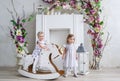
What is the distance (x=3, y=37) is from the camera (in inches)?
209

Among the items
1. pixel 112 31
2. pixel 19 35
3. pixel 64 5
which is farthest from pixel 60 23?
pixel 112 31

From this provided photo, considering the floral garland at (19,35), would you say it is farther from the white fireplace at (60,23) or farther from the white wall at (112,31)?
the white wall at (112,31)

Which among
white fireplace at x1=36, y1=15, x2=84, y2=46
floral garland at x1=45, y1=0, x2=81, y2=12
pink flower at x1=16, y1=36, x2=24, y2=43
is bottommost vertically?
pink flower at x1=16, y1=36, x2=24, y2=43

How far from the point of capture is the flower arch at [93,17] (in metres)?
4.87

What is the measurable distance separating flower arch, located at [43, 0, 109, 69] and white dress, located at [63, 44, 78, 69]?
855mm

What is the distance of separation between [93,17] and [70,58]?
1.08m

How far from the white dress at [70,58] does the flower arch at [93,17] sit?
86cm

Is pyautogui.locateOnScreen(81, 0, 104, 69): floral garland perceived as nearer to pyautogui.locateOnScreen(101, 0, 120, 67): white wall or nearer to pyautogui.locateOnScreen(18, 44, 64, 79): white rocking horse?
pyautogui.locateOnScreen(101, 0, 120, 67): white wall

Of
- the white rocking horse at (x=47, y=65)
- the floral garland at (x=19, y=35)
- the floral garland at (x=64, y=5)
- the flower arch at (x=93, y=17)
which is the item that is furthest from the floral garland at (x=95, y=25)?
the floral garland at (x=19, y=35)

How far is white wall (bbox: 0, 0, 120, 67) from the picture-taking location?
5199 millimetres

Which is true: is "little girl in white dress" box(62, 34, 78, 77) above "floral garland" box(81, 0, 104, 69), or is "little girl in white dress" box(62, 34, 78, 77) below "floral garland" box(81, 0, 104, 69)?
below

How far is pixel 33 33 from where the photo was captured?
5242mm

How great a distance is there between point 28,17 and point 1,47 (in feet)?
2.58

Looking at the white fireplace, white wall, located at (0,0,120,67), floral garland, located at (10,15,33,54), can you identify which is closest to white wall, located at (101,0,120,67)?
white wall, located at (0,0,120,67)
